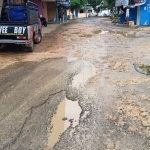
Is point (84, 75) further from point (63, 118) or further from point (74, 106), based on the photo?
point (63, 118)

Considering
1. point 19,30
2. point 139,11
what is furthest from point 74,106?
point 139,11

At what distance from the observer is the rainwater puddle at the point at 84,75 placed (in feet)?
18.1

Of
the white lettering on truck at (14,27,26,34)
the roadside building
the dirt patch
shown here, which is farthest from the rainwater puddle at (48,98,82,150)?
the roadside building

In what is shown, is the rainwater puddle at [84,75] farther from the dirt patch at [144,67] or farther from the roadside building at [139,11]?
the roadside building at [139,11]

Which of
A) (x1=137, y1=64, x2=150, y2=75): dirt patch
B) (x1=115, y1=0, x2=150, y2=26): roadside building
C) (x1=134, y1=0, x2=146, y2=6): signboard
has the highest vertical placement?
(x1=134, y1=0, x2=146, y2=6): signboard

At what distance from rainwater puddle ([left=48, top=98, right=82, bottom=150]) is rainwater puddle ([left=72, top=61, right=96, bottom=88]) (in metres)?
A: 1.03

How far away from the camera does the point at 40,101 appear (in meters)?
4.44

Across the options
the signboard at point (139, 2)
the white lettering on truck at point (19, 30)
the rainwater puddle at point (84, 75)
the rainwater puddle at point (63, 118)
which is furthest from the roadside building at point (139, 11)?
the rainwater puddle at point (63, 118)

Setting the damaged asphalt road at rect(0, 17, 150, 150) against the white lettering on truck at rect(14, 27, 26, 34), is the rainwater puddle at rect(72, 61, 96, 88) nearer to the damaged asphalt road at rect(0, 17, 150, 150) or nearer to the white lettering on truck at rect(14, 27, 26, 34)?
the damaged asphalt road at rect(0, 17, 150, 150)

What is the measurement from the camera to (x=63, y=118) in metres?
3.76

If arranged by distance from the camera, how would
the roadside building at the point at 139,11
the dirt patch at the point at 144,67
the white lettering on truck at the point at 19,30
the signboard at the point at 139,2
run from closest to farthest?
the dirt patch at the point at 144,67, the white lettering on truck at the point at 19,30, the signboard at the point at 139,2, the roadside building at the point at 139,11

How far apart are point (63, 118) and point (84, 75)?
2603 millimetres

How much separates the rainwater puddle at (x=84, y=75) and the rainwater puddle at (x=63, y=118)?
1035 millimetres

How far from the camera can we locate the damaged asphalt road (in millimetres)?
3107
